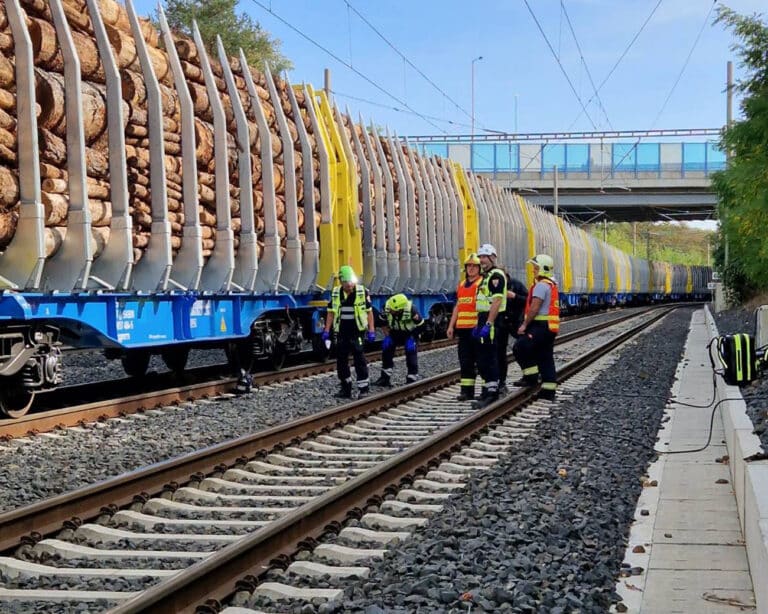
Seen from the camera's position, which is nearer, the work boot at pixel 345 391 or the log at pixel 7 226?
the log at pixel 7 226

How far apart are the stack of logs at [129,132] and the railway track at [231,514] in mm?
3021

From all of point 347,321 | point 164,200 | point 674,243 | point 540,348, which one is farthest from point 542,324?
point 674,243

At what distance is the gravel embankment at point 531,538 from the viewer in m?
4.43

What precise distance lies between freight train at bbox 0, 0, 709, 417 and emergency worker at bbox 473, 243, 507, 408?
10.2 ft

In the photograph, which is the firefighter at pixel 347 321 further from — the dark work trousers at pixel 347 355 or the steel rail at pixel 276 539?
the steel rail at pixel 276 539

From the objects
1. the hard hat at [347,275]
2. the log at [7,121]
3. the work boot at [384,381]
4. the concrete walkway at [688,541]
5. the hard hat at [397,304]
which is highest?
the log at [7,121]

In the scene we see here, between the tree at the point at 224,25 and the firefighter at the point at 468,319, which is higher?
the tree at the point at 224,25

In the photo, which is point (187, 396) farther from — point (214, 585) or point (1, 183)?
point (214, 585)

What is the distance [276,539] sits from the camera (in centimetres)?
517

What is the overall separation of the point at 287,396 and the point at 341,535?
6.79 m

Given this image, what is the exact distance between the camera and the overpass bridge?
170 feet

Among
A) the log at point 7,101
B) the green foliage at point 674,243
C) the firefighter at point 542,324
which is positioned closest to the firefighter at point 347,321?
the firefighter at point 542,324

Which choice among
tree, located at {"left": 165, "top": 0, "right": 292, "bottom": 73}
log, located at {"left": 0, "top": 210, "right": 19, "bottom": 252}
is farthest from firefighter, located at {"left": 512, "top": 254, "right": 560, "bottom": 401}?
tree, located at {"left": 165, "top": 0, "right": 292, "bottom": 73}

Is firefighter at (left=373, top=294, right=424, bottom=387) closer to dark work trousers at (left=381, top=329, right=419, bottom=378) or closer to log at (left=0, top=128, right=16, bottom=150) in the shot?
dark work trousers at (left=381, top=329, right=419, bottom=378)
